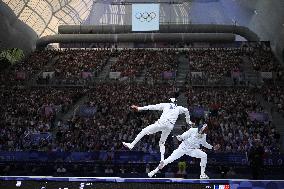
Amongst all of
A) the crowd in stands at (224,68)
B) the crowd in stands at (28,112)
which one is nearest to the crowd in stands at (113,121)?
the crowd in stands at (28,112)

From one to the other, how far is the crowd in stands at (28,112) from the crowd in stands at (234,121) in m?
11.1

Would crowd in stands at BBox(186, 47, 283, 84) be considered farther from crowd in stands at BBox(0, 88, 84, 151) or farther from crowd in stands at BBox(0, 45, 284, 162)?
crowd in stands at BBox(0, 88, 84, 151)

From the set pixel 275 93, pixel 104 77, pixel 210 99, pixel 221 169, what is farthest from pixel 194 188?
pixel 104 77

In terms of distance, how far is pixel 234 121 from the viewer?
33.3 m

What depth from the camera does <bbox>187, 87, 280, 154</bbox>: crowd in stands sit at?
97.8 feet

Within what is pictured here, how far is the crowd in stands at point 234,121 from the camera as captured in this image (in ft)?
97.8

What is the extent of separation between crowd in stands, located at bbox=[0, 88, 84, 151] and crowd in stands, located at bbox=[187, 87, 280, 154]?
1106 cm

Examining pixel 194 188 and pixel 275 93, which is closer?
pixel 194 188

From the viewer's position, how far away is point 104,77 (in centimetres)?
4891

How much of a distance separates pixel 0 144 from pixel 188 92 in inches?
650

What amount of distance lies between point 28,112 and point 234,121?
1619cm

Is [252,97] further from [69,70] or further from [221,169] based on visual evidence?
[69,70]

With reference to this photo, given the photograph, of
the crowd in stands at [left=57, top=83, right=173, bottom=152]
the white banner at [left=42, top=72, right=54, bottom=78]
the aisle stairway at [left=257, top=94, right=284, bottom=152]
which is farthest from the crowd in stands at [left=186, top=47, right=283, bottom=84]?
the white banner at [left=42, top=72, right=54, bottom=78]

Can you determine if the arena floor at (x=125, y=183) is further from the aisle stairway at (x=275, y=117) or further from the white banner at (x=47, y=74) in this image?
the white banner at (x=47, y=74)
